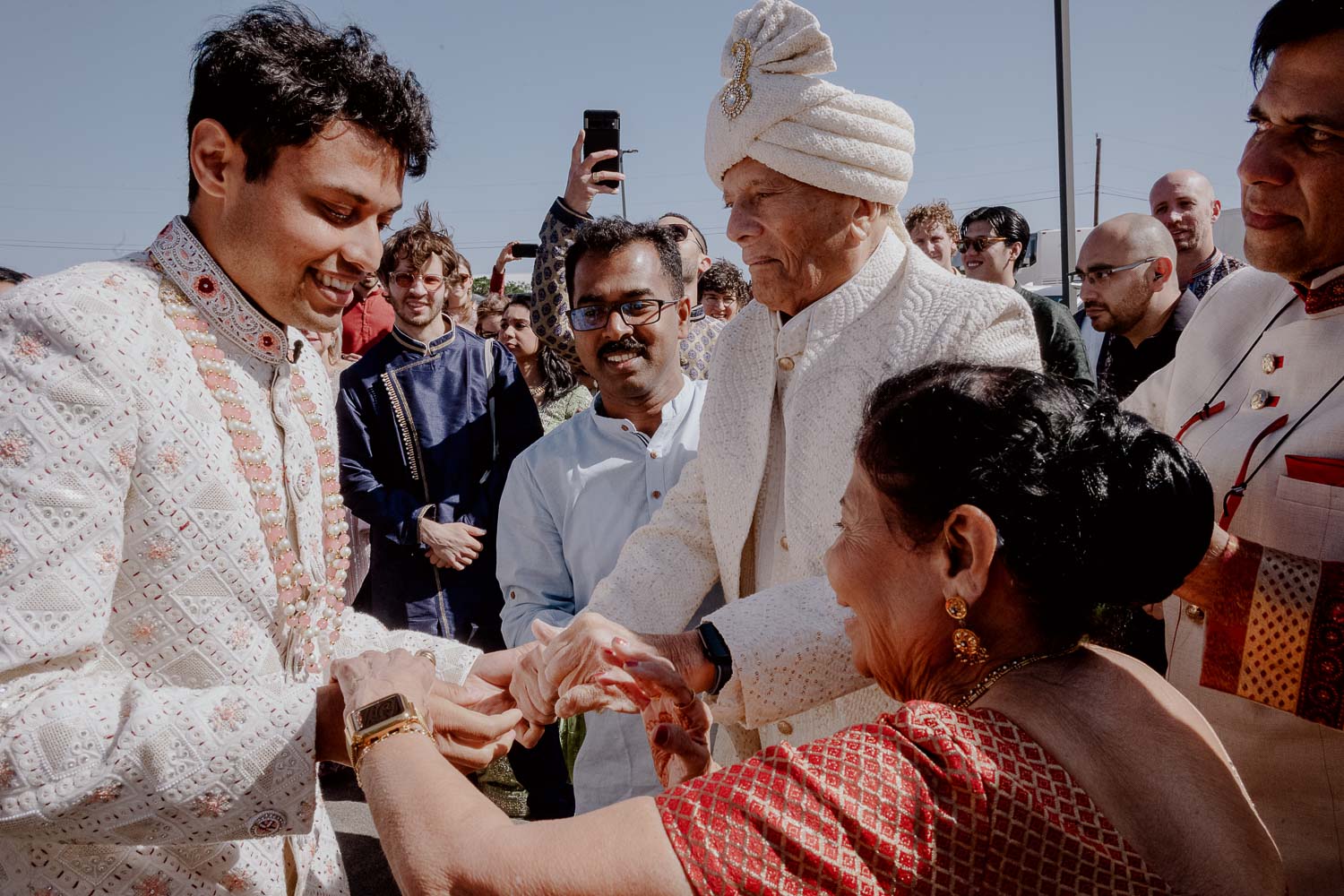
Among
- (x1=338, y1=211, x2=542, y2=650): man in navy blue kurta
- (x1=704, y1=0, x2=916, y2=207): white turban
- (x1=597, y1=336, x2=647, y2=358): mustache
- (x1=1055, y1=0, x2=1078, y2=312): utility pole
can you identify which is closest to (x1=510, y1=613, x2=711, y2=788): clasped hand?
(x1=704, y1=0, x2=916, y2=207): white turban

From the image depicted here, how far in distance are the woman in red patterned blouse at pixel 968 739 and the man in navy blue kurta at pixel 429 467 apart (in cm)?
324

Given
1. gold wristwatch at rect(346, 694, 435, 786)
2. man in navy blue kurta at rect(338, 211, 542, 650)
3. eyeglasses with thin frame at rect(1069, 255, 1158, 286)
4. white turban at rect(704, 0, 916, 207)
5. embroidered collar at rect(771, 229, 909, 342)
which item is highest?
white turban at rect(704, 0, 916, 207)

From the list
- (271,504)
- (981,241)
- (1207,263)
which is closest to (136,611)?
(271,504)

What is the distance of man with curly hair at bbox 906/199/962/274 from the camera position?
7426mm

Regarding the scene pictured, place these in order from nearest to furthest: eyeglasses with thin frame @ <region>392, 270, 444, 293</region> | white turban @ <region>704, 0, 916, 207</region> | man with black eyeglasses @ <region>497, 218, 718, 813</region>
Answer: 1. white turban @ <region>704, 0, 916, 207</region>
2. man with black eyeglasses @ <region>497, 218, 718, 813</region>
3. eyeglasses with thin frame @ <region>392, 270, 444, 293</region>

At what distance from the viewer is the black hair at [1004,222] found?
7.00 m

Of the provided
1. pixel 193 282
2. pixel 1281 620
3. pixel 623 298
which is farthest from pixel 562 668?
pixel 623 298

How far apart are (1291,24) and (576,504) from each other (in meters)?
2.52

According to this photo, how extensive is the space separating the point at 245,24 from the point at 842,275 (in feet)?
5.18

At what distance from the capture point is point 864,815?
1.41 meters

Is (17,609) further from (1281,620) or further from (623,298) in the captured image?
(623,298)

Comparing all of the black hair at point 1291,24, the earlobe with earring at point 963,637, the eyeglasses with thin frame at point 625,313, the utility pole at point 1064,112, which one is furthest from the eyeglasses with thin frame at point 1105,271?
the earlobe with earring at point 963,637

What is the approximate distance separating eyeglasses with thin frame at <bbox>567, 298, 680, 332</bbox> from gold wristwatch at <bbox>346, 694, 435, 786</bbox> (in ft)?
7.63

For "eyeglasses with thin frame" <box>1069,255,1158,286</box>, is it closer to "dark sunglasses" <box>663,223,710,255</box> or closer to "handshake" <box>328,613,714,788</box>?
"dark sunglasses" <box>663,223,710,255</box>
